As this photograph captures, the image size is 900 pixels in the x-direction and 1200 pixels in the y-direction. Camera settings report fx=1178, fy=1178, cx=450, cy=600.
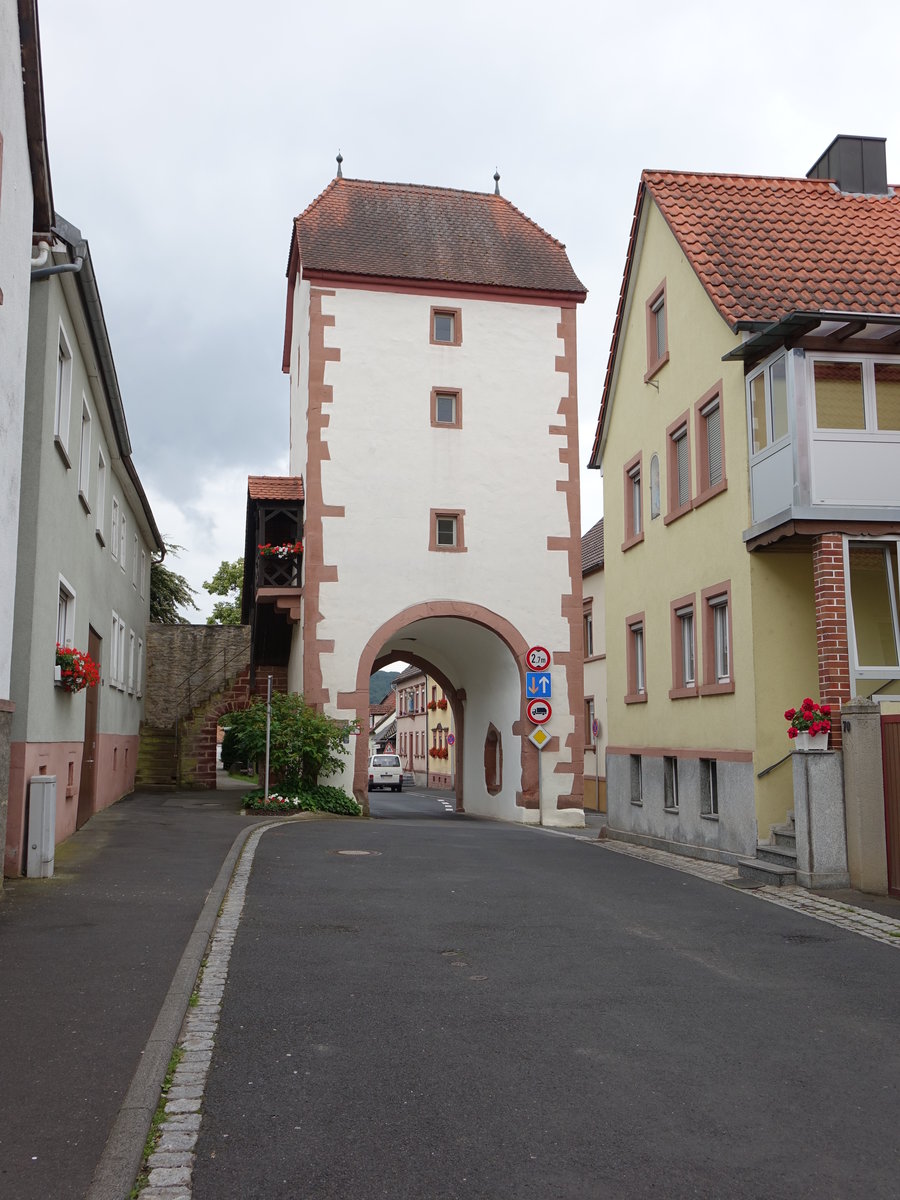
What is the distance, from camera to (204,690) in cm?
3256

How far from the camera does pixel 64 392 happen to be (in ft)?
46.5

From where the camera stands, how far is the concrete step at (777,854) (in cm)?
1297

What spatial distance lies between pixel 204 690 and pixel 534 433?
12514 mm

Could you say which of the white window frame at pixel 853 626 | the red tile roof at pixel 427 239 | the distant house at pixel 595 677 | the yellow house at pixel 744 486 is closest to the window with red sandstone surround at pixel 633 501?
A: the yellow house at pixel 744 486

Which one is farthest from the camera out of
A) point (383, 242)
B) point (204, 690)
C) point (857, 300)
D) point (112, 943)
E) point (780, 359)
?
point (204, 690)

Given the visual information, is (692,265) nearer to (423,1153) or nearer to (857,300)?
(857,300)

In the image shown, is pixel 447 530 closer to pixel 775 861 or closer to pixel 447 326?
pixel 447 326

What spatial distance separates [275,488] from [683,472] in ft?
34.5

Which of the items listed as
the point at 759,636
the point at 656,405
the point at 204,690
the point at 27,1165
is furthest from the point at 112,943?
the point at 204,690

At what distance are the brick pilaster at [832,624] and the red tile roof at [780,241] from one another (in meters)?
3.31

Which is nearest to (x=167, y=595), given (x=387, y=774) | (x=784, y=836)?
(x=387, y=774)

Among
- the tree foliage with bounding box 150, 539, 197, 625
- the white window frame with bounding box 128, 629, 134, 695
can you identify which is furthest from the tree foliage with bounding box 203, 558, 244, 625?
the white window frame with bounding box 128, 629, 134, 695

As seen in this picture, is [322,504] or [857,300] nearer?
[857,300]

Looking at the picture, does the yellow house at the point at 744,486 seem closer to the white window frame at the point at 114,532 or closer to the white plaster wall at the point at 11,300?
the white plaster wall at the point at 11,300
